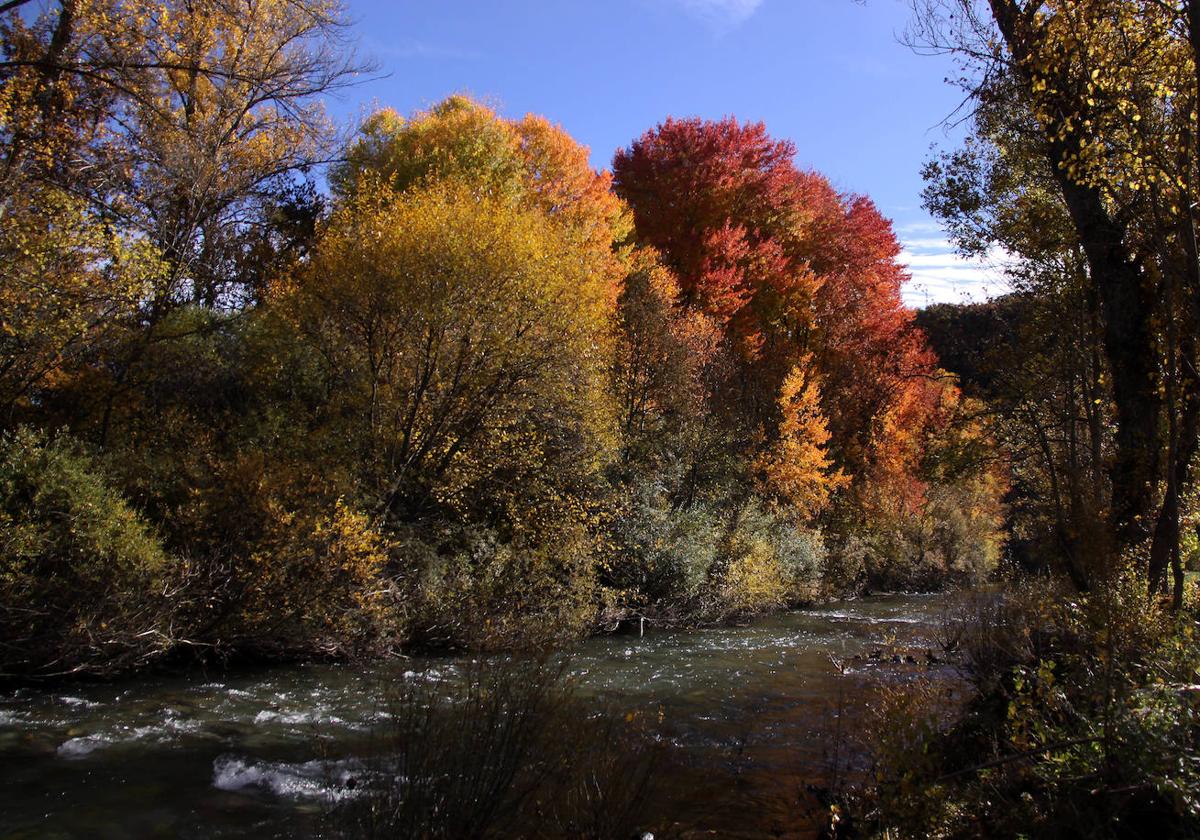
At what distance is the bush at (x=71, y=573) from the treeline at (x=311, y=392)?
41mm

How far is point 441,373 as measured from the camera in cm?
1554

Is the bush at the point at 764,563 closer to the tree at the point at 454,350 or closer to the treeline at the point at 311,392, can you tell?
the treeline at the point at 311,392

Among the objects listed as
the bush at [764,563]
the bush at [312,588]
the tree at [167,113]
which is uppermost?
the tree at [167,113]

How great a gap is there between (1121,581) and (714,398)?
17.1 metres

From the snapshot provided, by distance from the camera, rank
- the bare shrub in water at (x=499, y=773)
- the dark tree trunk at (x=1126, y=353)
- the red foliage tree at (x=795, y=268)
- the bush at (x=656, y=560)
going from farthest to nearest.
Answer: the red foliage tree at (x=795, y=268) → the bush at (x=656, y=560) → the dark tree trunk at (x=1126, y=353) → the bare shrub in water at (x=499, y=773)

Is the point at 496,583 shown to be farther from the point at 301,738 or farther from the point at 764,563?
the point at 764,563

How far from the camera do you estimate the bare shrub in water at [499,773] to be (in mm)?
4195

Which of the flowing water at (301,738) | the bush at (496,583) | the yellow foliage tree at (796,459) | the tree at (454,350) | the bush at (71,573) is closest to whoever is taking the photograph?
the flowing water at (301,738)

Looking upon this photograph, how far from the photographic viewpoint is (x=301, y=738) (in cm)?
880

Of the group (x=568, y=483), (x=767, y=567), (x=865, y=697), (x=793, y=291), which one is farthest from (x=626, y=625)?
(x=793, y=291)

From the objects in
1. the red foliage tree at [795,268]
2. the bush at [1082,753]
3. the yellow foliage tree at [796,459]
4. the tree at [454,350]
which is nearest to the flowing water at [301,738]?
the bush at [1082,753]

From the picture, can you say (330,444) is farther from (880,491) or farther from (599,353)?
(880,491)

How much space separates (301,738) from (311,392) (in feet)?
31.2

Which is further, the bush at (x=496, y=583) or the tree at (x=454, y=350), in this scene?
the tree at (x=454, y=350)
